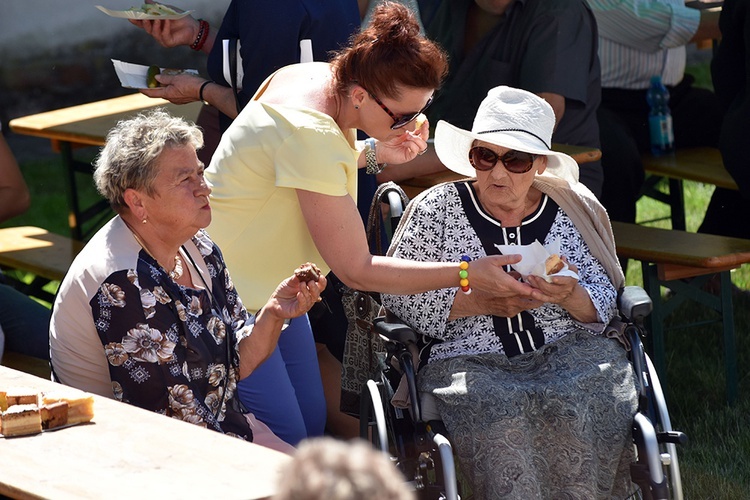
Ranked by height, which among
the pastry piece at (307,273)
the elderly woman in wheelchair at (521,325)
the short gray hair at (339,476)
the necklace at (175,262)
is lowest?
the elderly woman in wheelchair at (521,325)

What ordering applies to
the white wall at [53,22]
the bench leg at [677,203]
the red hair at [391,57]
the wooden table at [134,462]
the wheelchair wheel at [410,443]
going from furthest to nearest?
the white wall at [53,22], the bench leg at [677,203], the red hair at [391,57], the wheelchair wheel at [410,443], the wooden table at [134,462]

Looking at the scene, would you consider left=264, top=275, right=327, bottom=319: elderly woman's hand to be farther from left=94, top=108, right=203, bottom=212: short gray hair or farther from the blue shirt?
the blue shirt

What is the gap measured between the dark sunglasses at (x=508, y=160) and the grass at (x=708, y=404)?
1.39 meters

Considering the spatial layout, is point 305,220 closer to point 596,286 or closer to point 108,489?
point 596,286

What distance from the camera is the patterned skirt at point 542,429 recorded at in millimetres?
3191

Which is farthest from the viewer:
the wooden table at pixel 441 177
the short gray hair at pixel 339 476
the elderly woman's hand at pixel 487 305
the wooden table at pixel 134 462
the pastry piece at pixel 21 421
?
the wooden table at pixel 441 177

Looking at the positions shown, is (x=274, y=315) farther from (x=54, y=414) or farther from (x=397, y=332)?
(x=54, y=414)

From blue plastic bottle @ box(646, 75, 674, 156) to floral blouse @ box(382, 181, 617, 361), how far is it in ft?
9.12

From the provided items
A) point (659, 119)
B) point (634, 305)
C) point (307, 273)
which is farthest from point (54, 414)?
point (659, 119)

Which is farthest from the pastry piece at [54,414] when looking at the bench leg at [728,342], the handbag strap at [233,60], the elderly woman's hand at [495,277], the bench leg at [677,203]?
the bench leg at [677,203]

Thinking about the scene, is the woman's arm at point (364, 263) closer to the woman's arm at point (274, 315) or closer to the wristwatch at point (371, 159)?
the woman's arm at point (274, 315)

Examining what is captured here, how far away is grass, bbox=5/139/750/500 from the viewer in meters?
4.15

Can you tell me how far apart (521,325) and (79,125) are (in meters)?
3.55

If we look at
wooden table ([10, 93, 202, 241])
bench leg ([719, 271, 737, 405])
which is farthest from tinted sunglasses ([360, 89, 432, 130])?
wooden table ([10, 93, 202, 241])
